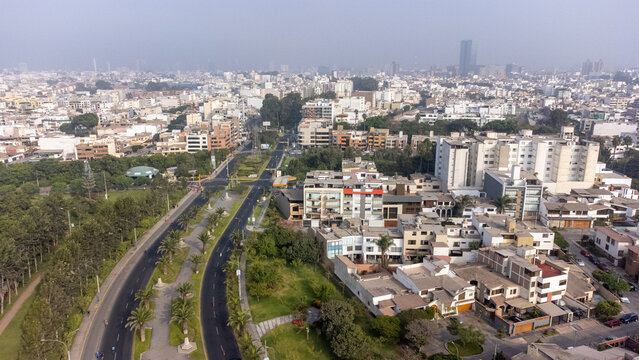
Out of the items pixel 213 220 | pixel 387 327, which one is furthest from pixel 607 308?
pixel 213 220

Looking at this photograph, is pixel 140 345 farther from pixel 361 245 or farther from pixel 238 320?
pixel 361 245

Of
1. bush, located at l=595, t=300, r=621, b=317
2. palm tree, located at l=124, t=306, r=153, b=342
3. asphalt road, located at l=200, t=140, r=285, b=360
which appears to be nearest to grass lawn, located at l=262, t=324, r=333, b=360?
asphalt road, located at l=200, t=140, r=285, b=360

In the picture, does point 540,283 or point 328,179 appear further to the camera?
point 328,179

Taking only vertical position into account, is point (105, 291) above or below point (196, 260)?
below

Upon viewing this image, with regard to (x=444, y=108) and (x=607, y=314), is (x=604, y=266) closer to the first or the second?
(x=607, y=314)

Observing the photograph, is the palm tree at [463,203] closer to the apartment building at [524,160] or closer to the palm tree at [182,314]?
the apartment building at [524,160]

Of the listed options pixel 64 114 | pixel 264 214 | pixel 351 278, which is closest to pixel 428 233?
pixel 351 278
